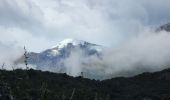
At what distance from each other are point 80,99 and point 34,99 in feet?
110

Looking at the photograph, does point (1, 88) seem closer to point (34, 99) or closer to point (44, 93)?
point (34, 99)

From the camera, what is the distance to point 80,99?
17400cm

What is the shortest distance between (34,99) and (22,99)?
125 ft

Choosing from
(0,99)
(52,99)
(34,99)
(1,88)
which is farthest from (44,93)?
(34,99)

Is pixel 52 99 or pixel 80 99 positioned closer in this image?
pixel 52 99

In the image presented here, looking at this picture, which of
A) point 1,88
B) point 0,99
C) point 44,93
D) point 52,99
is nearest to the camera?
point 44,93

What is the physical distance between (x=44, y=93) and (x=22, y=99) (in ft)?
211

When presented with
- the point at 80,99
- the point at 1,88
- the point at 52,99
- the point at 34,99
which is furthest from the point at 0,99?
the point at 80,99

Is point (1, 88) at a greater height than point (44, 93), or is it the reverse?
point (1, 88)

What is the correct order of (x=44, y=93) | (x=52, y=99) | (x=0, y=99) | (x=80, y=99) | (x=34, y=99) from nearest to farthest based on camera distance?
(x=44, y=93), (x=0, y=99), (x=52, y=99), (x=34, y=99), (x=80, y=99)

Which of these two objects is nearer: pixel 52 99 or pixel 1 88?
pixel 1 88

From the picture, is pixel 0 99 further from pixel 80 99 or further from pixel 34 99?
pixel 80 99

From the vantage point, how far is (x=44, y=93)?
140ft

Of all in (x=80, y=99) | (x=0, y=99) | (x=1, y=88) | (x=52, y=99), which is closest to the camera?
(x=0, y=99)
